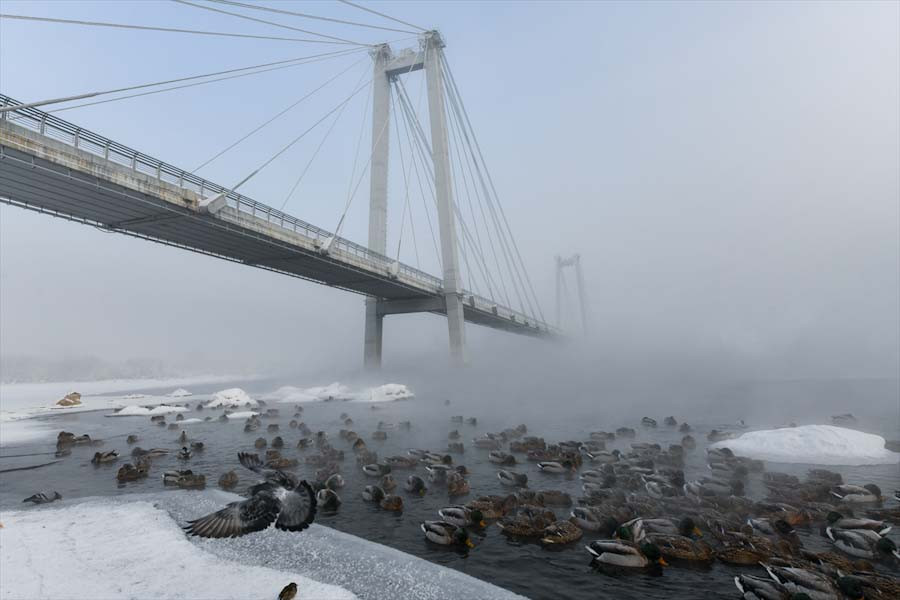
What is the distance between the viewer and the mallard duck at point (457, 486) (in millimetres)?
12102

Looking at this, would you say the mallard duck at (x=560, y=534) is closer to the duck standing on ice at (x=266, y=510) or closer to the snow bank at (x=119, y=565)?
the snow bank at (x=119, y=565)

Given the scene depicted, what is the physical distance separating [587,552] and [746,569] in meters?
2.50

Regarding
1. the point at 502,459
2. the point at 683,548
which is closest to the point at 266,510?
the point at 683,548

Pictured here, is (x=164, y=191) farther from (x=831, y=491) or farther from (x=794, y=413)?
(x=794, y=413)

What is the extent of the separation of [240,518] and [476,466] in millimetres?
11403

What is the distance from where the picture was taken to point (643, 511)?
9.98 meters

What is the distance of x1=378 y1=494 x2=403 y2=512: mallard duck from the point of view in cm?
1090

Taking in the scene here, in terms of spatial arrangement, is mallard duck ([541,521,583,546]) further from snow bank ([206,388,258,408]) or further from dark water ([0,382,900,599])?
snow bank ([206,388,258,408])

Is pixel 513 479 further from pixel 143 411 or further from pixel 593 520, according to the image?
pixel 143 411

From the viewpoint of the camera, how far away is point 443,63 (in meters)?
57.4

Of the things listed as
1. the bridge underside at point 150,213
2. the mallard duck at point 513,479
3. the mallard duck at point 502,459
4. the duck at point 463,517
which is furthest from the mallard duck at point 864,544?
the bridge underside at point 150,213

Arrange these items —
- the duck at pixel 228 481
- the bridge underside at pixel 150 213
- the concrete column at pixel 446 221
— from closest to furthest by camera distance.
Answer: the duck at pixel 228 481, the bridge underside at pixel 150 213, the concrete column at pixel 446 221

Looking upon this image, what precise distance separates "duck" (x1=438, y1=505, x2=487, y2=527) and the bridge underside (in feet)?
76.0

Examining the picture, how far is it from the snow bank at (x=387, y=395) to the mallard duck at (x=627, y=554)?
34.8 m
